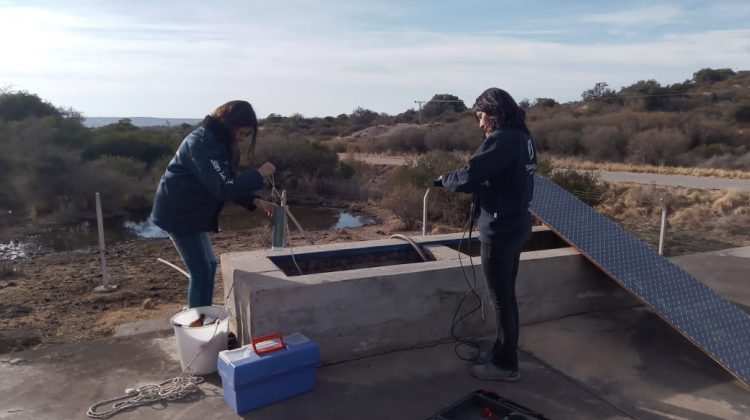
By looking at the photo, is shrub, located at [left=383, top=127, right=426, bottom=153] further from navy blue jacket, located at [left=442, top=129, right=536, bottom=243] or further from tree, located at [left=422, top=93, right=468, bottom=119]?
navy blue jacket, located at [left=442, top=129, right=536, bottom=243]

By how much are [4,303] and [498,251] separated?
616 centimetres

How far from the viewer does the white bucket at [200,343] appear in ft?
12.6

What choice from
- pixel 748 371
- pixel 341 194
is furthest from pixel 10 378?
pixel 341 194

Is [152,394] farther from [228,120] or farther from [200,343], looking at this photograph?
[228,120]

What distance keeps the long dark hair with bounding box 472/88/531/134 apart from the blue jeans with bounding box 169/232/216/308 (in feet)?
6.81

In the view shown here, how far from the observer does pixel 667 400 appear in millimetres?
3729

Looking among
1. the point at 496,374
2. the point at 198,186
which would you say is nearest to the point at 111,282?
the point at 198,186

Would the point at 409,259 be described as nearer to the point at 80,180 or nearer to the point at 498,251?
the point at 498,251

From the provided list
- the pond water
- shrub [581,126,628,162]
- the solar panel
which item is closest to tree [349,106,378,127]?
shrub [581,126,628,162]

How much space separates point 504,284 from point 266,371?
60.4 inches

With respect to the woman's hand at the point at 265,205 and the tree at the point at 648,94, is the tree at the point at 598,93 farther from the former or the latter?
the woman's hand at the point at 265,205

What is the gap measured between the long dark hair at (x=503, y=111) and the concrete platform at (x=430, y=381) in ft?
5.38

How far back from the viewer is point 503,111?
3.65m

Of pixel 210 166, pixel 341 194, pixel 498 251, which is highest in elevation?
pixel 210 166
